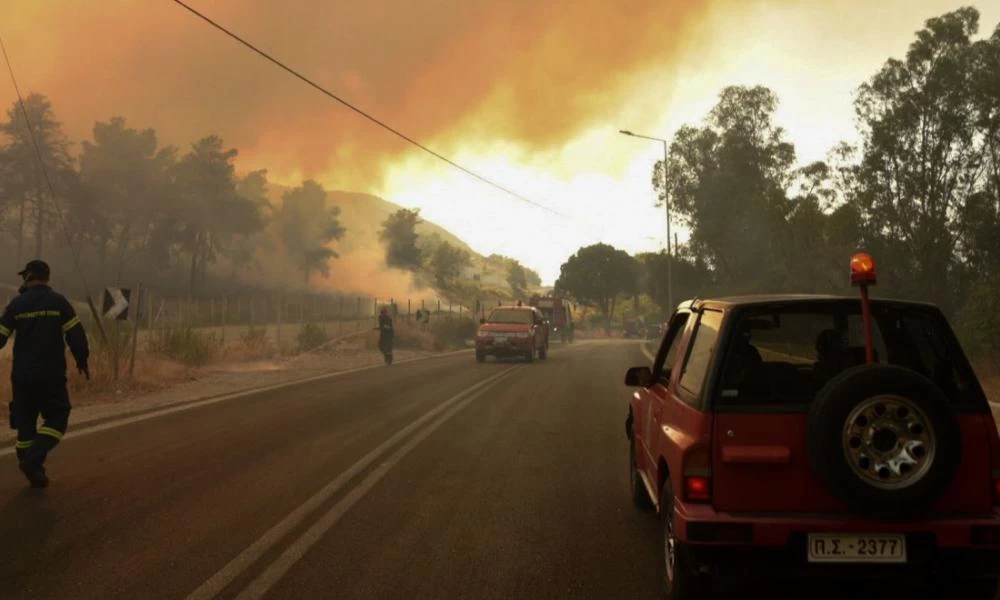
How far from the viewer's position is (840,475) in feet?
12.1

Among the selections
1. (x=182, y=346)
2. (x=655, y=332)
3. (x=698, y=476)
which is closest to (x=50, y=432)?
(x=698, y=476)

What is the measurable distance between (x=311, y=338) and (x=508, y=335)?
334 inches

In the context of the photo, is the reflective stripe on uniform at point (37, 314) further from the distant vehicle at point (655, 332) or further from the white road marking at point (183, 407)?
the distant vehicle at point (655, 332)

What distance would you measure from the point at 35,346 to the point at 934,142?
3687 centimetres

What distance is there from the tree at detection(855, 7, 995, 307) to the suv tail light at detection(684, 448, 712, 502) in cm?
3411

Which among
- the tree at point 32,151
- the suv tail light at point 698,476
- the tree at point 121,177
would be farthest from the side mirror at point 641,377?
the tree at point 121,177

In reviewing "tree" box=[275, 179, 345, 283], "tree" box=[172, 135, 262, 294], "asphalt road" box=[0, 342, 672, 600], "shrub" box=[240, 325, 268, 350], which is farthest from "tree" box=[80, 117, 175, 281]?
"asphalt road" box=[0, 342, 672, 600]

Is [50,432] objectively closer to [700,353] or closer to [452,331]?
[700,353]

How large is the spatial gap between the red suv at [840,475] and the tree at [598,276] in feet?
328

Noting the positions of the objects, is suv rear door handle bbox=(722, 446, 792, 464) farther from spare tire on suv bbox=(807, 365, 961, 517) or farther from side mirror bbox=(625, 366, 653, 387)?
side mirror bbox=(625, 366, 653, 387)

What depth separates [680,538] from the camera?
3.94 m

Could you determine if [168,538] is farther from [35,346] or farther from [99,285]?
[99,285]

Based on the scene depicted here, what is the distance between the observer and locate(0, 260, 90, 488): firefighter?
7.28 meters

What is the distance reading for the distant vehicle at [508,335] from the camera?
89.8 feet
